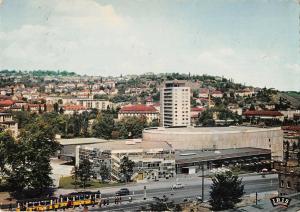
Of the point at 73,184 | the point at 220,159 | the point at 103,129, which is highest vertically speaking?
the point at 103,129

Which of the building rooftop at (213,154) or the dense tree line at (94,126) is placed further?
the dense tree line at (94,126)

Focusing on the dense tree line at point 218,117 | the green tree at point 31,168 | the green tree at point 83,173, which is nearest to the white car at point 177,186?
the green tree at point 83,173

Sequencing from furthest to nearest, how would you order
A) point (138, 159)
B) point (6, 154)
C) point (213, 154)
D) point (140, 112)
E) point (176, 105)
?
point (140, 112), point (176, 105), point (213, 154), point (138, 159), point (6, 154)

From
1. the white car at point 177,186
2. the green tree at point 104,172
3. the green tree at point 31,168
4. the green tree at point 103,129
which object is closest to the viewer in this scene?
the green tree at point 31,168

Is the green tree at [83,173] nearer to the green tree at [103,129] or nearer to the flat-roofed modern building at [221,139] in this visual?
the flat-roofed modern building at [221,139]

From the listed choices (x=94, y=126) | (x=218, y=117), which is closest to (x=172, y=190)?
(x=94, y=126)

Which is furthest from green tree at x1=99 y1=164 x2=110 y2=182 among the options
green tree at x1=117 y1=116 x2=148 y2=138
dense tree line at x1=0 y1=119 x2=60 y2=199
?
green tree at x1=117 y1=116 x2=148 y2=138

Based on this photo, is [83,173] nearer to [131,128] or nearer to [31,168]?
[31,168]

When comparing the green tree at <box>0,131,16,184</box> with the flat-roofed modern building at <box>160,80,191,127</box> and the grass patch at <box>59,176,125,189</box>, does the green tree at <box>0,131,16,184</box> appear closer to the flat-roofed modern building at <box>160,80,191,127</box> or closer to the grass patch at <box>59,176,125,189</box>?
the grass patch at <box>59,176,125,189</box>
